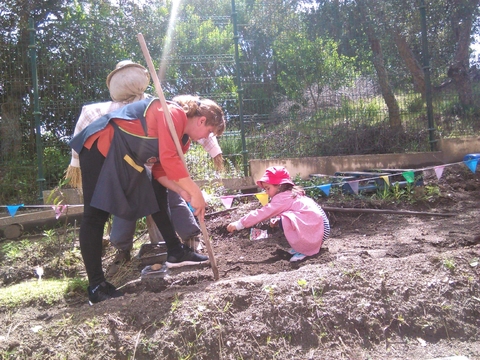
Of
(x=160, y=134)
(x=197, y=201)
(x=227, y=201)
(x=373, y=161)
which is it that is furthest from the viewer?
(x=373, y=161)

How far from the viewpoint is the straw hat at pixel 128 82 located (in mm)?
4016

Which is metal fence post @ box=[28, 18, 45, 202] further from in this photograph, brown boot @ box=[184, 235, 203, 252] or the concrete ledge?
brown boot @ box=[184, 235, 203, 252]

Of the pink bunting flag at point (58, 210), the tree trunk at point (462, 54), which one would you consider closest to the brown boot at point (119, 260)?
the pink bunting flag at point (58, 210)

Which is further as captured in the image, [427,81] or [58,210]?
[427,81]

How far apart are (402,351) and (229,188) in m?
4.32

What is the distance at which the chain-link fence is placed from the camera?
21.3 ft

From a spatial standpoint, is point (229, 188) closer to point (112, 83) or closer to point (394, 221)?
point (394, 221)

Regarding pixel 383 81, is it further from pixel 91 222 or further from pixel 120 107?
pixel 91 222

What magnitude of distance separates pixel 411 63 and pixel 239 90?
3.23 meters

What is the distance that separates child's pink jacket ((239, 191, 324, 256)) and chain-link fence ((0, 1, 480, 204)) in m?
2.75

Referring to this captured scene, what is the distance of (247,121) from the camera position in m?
6.86

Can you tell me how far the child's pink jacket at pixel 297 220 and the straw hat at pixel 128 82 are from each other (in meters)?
1.47

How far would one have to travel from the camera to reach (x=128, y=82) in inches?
158

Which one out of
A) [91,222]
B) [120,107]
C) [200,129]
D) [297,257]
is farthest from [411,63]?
[91,222]
